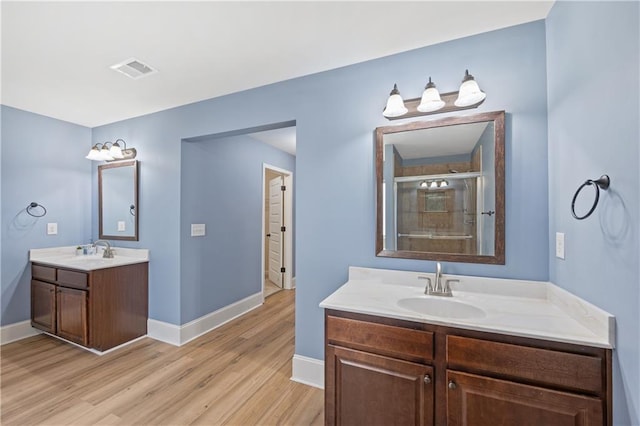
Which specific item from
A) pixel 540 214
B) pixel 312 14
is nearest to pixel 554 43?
pixel 540 214

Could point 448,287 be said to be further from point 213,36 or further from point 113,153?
point 113,153

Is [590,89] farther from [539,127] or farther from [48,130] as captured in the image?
[48,130]

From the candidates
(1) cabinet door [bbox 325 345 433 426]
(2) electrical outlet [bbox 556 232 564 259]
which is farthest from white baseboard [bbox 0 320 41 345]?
(2) electrical outlet [bbox 556 232 564 259]

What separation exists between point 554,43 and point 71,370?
13.3ft

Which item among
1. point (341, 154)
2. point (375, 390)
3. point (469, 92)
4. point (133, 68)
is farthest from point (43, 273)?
point (469, 92)

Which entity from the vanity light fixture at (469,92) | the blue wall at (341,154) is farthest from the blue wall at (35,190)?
the vanity light fixture at (469,92)

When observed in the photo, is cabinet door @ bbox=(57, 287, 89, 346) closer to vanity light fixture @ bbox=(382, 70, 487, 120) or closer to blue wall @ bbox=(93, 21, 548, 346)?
blue wall @ bbox=(93, 21, 548, 346)

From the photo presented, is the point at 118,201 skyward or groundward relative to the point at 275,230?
skyward

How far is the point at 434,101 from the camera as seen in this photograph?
165cm

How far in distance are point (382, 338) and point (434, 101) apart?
135 cm

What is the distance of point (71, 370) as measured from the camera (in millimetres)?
2312

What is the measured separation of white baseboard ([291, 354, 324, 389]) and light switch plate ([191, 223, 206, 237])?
164 cm

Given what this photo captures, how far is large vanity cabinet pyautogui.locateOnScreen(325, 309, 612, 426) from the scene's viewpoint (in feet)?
3.50

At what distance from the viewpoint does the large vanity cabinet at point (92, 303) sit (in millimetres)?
2543
